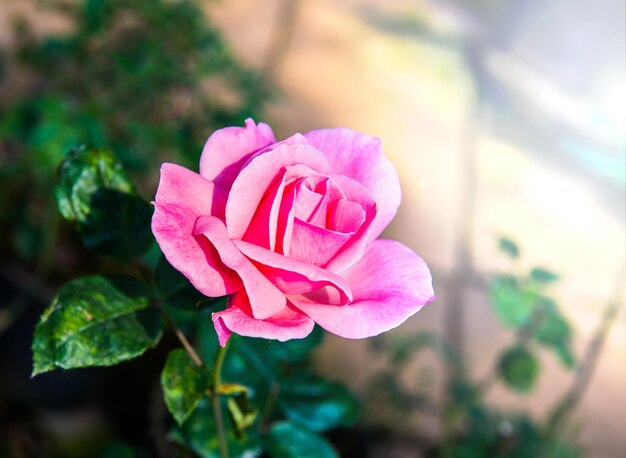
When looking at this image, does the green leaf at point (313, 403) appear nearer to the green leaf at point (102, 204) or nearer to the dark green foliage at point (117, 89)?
the green leaf at point (102, 204)

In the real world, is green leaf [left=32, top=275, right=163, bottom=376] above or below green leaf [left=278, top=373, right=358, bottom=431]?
above

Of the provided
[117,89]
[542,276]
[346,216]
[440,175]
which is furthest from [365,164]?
[440,175]

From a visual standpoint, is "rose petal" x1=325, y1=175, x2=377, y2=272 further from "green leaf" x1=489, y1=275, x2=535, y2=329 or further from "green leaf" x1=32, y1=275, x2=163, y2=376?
"green leaf" x1=489, y1=275, x2=535, y2=329

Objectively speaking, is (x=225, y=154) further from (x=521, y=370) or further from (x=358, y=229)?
(x=521, y=370)

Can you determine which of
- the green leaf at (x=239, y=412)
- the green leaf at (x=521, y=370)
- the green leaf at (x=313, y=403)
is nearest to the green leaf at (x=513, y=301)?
the green leaf at (x=521, y=370)

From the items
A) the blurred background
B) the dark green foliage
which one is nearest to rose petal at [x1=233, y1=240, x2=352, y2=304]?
the blurred background
